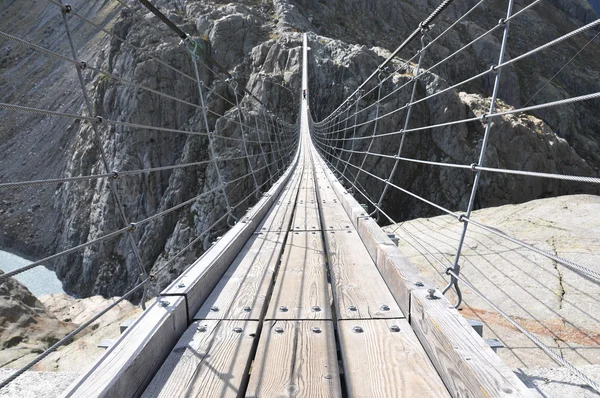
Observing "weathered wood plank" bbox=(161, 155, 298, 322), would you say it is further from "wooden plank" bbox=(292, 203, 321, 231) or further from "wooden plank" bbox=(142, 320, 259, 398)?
"wooden plank" bbox=(292, 203, 321, 231)

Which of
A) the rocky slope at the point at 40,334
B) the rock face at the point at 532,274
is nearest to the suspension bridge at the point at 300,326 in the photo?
the rock face at the point at 532,274

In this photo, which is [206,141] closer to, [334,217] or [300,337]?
[334,217]

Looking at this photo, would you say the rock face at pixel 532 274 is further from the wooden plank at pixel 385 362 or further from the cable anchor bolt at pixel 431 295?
the wooden plank at pixel 385 362

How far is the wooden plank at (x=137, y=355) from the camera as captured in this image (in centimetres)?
91

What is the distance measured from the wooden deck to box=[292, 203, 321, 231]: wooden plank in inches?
28.9

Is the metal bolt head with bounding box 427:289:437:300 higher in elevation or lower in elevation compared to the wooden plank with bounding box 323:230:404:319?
higher

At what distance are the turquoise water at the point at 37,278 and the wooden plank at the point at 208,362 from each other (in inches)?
996

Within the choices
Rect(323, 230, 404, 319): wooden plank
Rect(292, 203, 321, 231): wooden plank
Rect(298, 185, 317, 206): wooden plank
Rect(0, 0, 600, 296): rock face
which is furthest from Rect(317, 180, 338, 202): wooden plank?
Rect(0, 0, 600, 296): rock face

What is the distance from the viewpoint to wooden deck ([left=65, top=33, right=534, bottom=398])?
3.35ft

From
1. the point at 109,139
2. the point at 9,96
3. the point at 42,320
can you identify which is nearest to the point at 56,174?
the point at 109,139

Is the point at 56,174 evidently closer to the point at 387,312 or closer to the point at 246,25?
the point at 246,25

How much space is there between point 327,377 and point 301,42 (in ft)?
77.1

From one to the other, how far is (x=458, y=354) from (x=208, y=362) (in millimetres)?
719

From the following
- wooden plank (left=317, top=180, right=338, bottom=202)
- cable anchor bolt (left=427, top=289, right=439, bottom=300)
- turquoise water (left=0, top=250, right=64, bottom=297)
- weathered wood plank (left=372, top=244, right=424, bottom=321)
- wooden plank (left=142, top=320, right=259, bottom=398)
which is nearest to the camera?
wooden plank (left=142, top=320, right=259, bottom=398)
